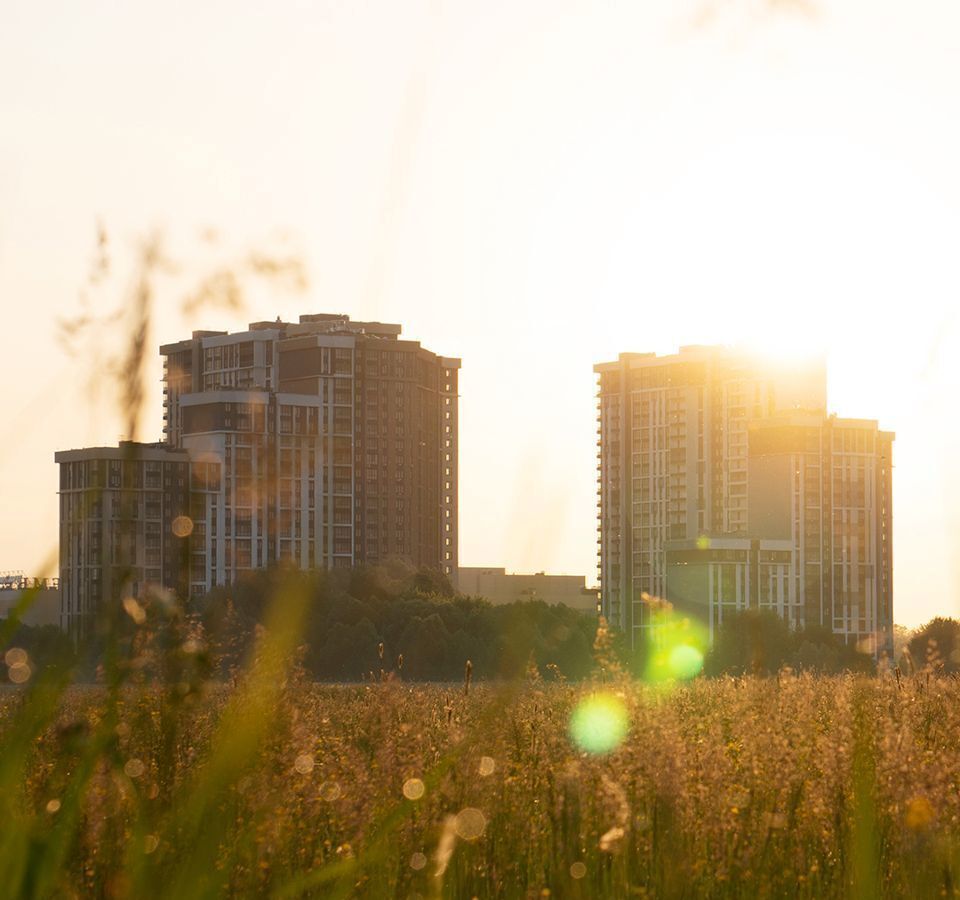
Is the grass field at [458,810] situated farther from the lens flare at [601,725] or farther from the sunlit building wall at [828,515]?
the sunlit building wall at [828,515]

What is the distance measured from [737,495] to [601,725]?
5970 inches

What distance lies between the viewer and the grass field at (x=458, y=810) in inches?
261

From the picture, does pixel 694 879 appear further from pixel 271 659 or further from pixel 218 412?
pixel 218 412

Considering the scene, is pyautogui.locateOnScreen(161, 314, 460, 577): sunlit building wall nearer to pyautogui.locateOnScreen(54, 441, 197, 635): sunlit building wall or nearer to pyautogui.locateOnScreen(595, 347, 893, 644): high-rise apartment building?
pyautogui.locateOnScreen(54, 441, 197, 635): sunlit building wall

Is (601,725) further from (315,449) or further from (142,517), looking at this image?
(315,449)

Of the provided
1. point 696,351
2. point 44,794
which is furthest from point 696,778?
point 696,351

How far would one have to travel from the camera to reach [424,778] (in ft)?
28.2

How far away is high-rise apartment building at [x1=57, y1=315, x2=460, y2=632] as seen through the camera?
14775 centimetres

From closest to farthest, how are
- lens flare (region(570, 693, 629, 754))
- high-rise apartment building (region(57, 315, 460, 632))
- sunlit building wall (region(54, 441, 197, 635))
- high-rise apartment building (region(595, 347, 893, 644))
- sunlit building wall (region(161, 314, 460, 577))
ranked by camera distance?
1. lens flare (region(570, 693, 629, 754))
2. sunlit building wall (region(54, 441, 197, 635))
3. high-rise apartment building (region(57, 315, 460, 632))
4. high-rise apartment building (region(595, 347, 893, 644))
5. sunlit building wall (region(161, 314, 460, 577))

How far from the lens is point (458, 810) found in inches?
314

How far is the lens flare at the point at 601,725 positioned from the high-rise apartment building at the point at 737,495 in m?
136

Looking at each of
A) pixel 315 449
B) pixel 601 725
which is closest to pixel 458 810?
pixel 601 725

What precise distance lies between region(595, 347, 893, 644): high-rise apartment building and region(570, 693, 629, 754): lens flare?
135970 mm

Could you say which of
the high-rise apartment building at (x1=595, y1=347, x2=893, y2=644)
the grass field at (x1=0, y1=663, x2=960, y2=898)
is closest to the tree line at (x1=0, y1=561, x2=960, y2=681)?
the high-rise apartment building at (x1=595, y1=347, x2=893, y2=644)
